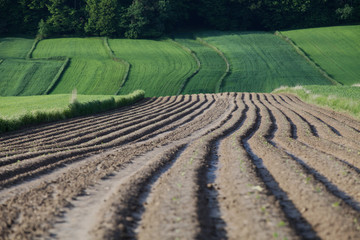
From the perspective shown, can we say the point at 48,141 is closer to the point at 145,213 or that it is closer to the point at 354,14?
the point at 145,213

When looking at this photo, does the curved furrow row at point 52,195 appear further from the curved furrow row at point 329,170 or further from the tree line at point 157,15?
the tree line at point 157,15

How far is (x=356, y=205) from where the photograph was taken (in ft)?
20.7

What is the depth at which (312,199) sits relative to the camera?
6211mm

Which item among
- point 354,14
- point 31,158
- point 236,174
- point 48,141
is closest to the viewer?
point 236,174

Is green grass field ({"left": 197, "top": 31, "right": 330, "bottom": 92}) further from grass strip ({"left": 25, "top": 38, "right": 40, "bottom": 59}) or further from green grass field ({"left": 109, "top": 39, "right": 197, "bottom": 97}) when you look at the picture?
grass strip ({"left": 25, "top": 38, "right": 40, "bottom": 59})

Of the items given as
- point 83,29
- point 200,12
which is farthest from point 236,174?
point 200,12

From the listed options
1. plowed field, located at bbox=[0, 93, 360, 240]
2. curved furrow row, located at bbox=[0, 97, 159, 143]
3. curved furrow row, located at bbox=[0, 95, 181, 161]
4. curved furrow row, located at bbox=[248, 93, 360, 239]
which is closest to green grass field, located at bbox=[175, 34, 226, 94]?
curved furrow row, located at bbox=[0, 97, 159, 143]

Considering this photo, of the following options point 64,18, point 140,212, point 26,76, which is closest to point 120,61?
point 26,76

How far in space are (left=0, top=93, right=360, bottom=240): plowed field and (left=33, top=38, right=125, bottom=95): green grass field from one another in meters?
30.8

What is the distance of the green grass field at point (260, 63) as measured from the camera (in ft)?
153

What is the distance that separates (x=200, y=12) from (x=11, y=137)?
68.3 metres

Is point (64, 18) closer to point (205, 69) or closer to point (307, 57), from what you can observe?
point (205, 69)

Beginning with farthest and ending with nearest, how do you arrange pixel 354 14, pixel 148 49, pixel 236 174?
pixel 354 14 → pixel 148 49 → pixel 236 174

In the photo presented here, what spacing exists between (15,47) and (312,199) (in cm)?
5998
